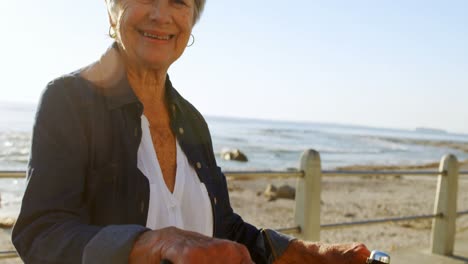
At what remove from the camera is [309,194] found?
4.01m

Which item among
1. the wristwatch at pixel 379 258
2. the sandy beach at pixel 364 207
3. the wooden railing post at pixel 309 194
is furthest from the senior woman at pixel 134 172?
the sandy beach at pixel 364 207

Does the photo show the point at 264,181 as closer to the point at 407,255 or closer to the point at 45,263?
the point at 407,255

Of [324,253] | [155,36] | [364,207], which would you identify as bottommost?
[364,207]

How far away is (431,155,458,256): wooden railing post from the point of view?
542 cm

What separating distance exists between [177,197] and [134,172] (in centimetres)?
18

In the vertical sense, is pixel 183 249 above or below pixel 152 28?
below

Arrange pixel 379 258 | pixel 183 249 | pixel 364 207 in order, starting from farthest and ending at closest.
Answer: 1. pixel 364 207
2. pixel 379 258
3. pixel 183 249

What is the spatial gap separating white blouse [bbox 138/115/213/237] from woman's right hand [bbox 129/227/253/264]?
556 mm

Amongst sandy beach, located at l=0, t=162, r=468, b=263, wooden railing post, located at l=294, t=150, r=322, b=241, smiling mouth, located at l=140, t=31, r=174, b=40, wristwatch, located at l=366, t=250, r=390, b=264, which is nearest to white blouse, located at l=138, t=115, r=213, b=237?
smiling mouth, located at l=140, t=31, r=174, b=40

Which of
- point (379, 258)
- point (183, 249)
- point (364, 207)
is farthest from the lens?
point (364, 207)

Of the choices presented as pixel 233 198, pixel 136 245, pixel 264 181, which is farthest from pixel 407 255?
pixel 264 181

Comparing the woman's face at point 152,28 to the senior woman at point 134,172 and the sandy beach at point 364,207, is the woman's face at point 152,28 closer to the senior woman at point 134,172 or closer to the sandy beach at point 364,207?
the senior woman at point 134,172

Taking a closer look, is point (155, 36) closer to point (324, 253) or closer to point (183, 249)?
point (324, 253)

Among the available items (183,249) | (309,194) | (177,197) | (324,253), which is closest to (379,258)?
(324,253)
